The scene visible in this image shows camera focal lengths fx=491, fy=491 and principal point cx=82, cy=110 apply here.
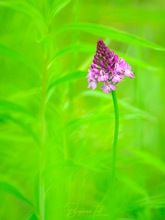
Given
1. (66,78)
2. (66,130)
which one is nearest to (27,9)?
(66,78)

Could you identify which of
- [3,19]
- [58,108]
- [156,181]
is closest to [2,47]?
[58,108]

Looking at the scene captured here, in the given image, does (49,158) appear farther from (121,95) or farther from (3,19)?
(121,95)

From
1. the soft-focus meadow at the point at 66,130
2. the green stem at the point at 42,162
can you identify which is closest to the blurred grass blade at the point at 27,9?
the soft-focus meadow at the point at 66,130

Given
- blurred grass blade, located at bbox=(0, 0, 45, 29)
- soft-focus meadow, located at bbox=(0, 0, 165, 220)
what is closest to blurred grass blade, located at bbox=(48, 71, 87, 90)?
soft-focus meadow, located at bbox=(0, 0, 165, 220)

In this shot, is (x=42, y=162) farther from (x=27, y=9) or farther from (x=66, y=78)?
(x=27, y=9)

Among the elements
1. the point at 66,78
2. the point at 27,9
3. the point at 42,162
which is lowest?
the point at 42,162

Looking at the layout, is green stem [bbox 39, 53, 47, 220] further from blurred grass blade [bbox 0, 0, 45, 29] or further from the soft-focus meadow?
blurred grass blade [bbox 0, 0, 45, 29]

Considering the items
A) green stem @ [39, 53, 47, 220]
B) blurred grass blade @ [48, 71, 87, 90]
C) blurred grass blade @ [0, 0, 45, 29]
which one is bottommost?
green stem @ [39, 53, 47, 220]
